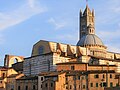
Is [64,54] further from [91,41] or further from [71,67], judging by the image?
[91,41]

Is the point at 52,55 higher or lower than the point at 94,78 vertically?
higher

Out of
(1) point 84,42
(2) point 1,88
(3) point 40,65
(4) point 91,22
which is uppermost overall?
(4) point 91,22

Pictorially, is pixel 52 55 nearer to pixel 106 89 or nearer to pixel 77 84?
pixel 77 84

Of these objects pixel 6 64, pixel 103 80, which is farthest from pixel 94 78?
pixel 6 64

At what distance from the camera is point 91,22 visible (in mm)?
88500

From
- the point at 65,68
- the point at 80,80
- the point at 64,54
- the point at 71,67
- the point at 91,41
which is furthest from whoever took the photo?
the point at 91,41

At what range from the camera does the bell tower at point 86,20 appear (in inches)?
3417

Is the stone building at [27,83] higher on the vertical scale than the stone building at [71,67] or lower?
lower

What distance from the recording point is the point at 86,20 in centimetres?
8844

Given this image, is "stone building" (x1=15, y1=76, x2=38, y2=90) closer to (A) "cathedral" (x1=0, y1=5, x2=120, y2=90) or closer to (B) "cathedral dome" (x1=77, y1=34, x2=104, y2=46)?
(A) "cathedral" (x1=0, y1=5, x2=120, y2=90)

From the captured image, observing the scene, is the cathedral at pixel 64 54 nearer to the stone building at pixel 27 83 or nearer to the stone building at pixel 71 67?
the stone building at pixel 71 67

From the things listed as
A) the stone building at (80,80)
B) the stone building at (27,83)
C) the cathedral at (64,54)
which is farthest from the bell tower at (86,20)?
the stone building at (80,80)

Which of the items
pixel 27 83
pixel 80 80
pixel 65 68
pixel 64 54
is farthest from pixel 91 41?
pixel 80 80

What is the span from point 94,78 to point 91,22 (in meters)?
43.4
